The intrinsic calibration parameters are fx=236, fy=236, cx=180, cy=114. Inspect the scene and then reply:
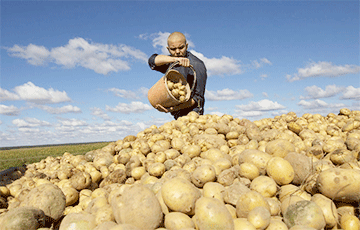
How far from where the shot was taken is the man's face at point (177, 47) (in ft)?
25.0

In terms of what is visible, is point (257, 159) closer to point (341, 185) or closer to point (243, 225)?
point (341, 185)

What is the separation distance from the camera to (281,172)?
3469 millimetres

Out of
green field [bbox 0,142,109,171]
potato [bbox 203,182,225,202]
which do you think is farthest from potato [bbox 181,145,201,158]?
green field [bbox 0,142,109,171]

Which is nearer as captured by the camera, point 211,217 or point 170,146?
point 211,217

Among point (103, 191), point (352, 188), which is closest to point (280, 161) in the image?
point (352, 188)

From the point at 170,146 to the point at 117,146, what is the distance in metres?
1.58

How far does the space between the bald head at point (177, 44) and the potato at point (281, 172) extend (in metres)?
5.20

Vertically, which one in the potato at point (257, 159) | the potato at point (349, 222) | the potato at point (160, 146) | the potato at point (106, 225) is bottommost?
the potato at point (349, 222)

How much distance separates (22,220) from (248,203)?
2.81 meters

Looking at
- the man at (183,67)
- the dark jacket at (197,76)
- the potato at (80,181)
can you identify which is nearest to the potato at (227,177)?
the potato at (80,181)

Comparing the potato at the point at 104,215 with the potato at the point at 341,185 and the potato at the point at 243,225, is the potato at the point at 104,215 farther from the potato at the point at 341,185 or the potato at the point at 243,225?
the potato at the point at 341,185

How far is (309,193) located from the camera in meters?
3.46

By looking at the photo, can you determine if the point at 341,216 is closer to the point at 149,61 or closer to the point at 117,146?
the point at 117,146

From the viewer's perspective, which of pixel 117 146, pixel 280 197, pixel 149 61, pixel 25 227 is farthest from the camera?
pixel 149 61
